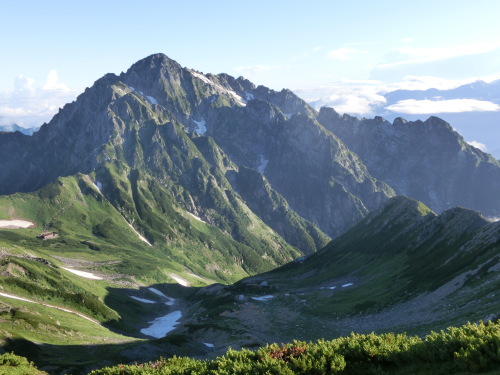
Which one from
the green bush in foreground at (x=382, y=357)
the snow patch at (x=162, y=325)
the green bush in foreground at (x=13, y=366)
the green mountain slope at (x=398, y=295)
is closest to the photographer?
the green bush in foreground at (x=382, y=357)

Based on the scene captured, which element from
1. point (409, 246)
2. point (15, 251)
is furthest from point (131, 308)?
point (409, 246)

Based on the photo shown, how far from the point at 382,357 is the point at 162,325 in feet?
515

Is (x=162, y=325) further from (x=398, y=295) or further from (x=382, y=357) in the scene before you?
(x=382, y=357)

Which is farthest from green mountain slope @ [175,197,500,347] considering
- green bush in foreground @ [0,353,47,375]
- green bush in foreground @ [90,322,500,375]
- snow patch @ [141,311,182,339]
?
green bush in foreground @ [0,353,47,375]

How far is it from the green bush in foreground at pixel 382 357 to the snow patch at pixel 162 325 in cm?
13019

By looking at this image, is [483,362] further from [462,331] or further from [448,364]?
[462,331]

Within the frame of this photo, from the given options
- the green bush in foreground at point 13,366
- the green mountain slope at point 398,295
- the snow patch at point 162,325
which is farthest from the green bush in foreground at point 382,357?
the snow patch at point 162,325

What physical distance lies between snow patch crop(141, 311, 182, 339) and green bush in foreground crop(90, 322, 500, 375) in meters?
130

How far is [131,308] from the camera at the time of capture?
605 feet

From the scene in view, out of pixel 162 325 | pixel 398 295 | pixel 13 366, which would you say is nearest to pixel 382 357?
pixel 13 366

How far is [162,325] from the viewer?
167m

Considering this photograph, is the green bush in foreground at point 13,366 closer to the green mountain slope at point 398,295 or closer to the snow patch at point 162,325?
the green mountain slope at point 398,295

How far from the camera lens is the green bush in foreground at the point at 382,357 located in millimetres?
20266

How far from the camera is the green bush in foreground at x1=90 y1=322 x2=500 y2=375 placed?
798 inches
